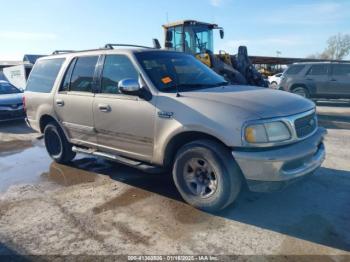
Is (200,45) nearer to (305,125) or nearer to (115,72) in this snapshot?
(115,72)

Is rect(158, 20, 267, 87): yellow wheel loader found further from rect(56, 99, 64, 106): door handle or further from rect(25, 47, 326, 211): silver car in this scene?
rect(25, 47, 326, 211): silver car

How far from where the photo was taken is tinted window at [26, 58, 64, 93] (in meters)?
5.94

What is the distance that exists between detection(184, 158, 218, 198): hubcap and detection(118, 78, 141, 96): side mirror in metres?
1.11

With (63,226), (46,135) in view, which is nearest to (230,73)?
(46,135)

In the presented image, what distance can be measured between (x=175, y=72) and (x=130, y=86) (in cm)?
79

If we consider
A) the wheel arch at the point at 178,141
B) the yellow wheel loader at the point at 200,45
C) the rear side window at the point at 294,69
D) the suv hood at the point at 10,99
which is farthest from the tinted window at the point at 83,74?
the rear side window at the point at 294,69

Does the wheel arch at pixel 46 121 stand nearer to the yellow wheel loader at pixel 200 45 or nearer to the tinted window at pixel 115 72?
the tinted window at pixel 115 72

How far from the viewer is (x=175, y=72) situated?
4672 millimetres

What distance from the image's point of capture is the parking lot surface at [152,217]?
132 inches

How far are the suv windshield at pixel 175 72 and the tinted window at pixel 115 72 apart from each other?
184 millimetres

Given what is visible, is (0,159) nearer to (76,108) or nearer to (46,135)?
(46,135)

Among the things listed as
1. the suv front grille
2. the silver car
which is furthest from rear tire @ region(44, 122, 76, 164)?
the suv front grille

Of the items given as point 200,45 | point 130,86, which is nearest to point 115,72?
point 130,86

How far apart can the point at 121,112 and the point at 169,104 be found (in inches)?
32.8
